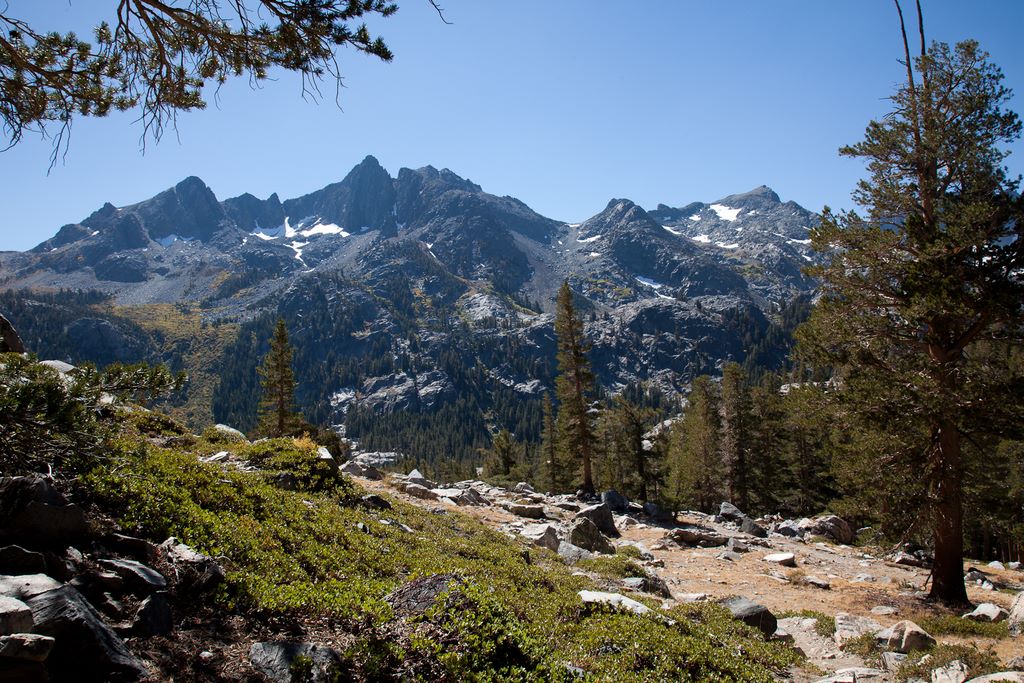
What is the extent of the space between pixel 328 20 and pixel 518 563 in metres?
10.7

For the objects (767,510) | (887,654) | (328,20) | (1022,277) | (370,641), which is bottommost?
(767,510)

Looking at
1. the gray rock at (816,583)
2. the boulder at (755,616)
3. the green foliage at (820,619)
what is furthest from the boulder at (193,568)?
the gray rock at (816,583)

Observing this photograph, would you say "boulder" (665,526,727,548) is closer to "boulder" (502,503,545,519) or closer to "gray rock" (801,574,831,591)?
"boulder" (502,503,545,519)

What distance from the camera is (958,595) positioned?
1327cm

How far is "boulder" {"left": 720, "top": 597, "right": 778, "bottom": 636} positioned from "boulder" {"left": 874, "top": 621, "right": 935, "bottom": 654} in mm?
1854

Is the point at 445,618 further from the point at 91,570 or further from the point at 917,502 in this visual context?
the point at 917,502

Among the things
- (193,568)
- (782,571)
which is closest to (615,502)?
(782,571)

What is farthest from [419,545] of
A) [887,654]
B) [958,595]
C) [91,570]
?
[958,595]

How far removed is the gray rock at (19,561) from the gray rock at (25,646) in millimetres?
1369

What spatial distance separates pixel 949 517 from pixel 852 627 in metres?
4.45

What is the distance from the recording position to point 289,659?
4.99m

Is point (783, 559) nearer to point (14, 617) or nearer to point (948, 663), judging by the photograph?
point (948, 663)

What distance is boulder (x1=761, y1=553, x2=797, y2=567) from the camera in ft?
62.9

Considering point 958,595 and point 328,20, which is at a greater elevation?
point 328,20
